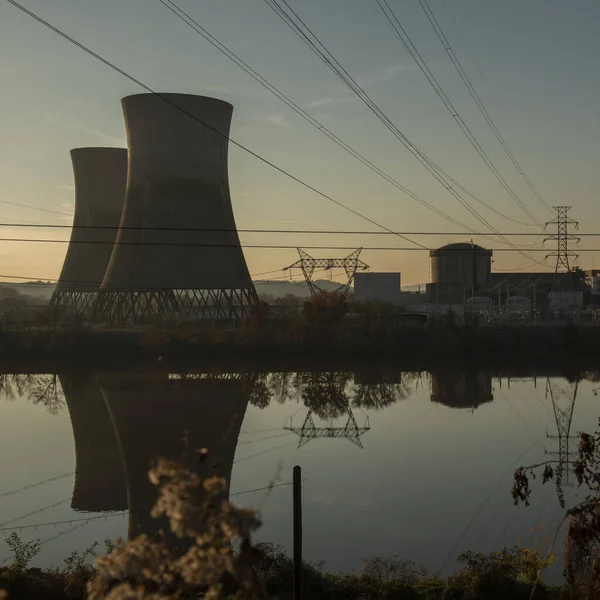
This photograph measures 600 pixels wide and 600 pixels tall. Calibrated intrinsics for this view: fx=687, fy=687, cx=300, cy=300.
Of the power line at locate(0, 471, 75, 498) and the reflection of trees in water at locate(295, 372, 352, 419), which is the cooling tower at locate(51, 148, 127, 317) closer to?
the reflection of trees in water at locate(295, 372, 352, 419)

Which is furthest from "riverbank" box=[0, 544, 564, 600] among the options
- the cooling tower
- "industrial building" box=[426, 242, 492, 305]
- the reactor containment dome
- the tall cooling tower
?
the reactor containment dome

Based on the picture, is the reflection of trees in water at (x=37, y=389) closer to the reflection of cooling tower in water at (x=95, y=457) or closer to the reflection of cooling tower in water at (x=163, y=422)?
the reflection of cooling tower in water at (x=95, y=457)

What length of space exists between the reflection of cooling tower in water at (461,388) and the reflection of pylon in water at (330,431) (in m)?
3.78

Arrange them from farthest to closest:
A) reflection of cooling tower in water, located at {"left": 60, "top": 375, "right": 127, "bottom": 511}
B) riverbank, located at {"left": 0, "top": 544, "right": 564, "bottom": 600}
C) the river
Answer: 1. reflection of cooling tower in water, located at {"left": 60, "top": 375, "right": 127, "bottom": 511}
2. the river
3. riverbank, located at {"left": 0, "top": 544, "right": 564, "bottom": 600}

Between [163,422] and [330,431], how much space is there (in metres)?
3.74

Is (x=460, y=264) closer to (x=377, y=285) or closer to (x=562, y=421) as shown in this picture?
(x=377, y=285)

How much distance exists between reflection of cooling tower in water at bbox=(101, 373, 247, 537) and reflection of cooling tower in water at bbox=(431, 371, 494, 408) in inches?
221

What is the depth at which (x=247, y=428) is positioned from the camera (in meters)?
14.8

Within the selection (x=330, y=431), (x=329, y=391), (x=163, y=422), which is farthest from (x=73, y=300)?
(x=330, y=431)

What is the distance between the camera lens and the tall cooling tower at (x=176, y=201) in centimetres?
2608

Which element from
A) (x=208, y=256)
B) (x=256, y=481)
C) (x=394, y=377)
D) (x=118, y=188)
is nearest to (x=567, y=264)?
(x=394, y=377)

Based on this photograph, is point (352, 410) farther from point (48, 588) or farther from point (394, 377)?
point (48, 588)

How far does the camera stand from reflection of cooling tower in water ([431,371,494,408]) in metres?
18.4

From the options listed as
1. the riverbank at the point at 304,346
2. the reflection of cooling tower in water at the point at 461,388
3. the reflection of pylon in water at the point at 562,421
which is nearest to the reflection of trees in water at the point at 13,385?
the riverbank at the point at 304,346
